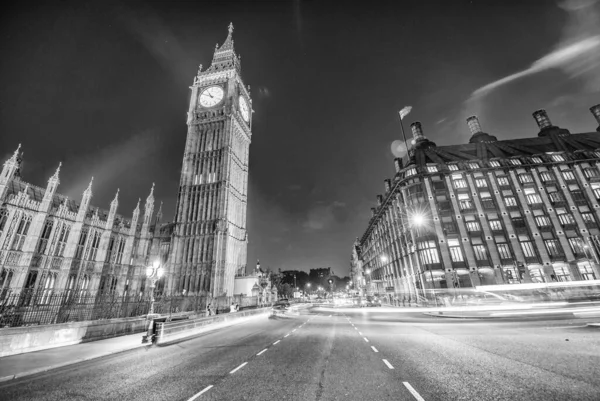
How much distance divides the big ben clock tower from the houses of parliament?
204mm

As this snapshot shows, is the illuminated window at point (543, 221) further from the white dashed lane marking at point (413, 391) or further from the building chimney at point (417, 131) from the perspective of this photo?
the white dashed lane marking at point (413, 391)

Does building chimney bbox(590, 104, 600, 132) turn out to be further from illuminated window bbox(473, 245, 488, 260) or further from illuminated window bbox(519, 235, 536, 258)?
illuminated window bbox(473, 245, 488, 260)

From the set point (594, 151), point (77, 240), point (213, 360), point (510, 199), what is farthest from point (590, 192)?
point (77, 240)

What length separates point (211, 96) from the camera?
65.0 metres

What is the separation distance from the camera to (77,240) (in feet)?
139

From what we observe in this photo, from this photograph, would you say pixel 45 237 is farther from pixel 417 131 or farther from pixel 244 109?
pixel 417 131

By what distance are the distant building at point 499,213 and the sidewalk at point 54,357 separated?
3366 cm

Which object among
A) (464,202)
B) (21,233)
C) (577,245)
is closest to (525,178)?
(577,245)

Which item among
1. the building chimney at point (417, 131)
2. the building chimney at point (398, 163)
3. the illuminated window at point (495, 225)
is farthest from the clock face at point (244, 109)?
the illuminated window at point (495, 225)

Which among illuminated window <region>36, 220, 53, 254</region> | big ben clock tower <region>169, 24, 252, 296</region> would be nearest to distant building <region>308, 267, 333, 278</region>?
big ben clock tower <region>169, 24, 252, 296</region>

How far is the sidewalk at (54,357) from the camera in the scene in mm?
7437

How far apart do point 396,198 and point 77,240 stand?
192 ft

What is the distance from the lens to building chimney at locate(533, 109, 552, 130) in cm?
5403

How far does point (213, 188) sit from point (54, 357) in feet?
162
